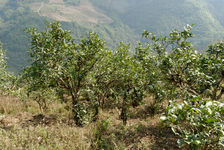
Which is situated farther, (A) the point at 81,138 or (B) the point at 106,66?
(B) the point at 106,66

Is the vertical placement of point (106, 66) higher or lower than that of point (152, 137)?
higher

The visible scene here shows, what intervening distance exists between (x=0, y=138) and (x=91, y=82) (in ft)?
15.7

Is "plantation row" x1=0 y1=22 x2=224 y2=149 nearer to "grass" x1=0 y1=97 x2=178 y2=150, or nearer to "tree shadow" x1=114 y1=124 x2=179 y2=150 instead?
"tree shadow" x1=114 y1=124 x2=179 y2=150

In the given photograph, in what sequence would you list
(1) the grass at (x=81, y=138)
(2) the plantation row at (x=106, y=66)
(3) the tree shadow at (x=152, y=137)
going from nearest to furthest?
1. (1) the grass at (x=81, y=138)
2. (2) the plantation row at (x=106, y=66)
3. (3) the tree shadow at (x=152, y=137)

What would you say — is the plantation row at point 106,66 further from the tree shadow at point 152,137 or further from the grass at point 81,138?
the grass at point 81,138

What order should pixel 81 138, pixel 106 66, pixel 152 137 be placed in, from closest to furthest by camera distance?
pixel 81 138 → pixel 152 137 → pixel 106 66

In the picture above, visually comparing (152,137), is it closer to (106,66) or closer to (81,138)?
(81,138)

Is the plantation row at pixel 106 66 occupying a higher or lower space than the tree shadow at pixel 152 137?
higher

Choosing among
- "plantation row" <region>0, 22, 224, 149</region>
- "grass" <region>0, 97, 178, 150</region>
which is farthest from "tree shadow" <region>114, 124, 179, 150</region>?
→ "plantation row" <region>0, 22, 224, 149</region>

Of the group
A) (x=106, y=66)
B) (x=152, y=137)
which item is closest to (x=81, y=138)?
(x=152, y=137)

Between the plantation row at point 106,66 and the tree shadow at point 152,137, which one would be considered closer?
the plantation row at point 106,66

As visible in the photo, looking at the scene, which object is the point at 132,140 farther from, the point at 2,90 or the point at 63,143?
the point at 2,90

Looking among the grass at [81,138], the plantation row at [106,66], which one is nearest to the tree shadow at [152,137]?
the grass at [81,138]

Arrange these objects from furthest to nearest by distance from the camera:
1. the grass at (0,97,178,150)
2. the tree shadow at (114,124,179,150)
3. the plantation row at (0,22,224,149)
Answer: the tree shadow at (114,124,179,150)
the plantation row at (0,22,224,149)
the grass at (0,97,178,150)
